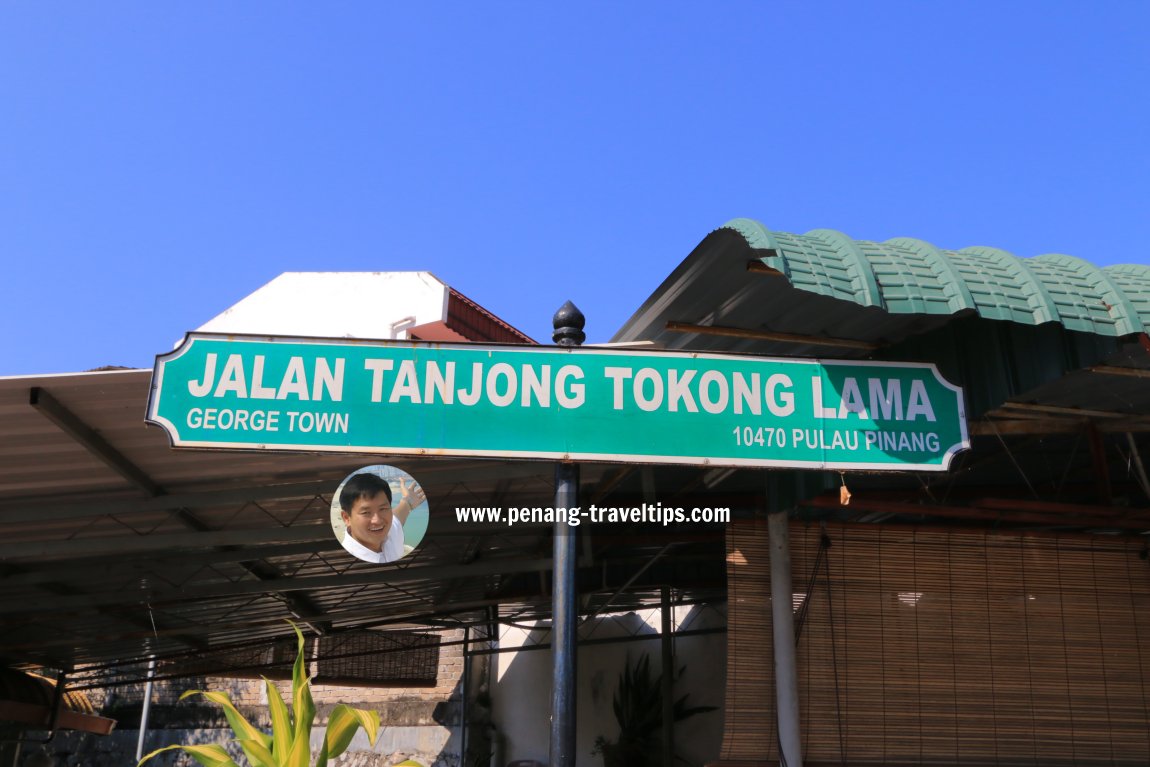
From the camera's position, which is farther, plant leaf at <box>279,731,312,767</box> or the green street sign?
the green street sign

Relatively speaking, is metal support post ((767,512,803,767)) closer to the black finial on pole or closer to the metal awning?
the metal awning

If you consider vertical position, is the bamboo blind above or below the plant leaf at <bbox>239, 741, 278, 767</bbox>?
above

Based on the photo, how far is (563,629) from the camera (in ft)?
9.57

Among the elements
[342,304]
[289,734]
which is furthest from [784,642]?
[342,304]

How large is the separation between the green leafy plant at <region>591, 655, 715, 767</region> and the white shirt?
1117 cm

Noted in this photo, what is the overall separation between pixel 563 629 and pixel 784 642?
369cm

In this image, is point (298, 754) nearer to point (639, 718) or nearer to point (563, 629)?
point (563, 629)

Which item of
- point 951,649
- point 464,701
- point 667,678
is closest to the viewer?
point 951,649

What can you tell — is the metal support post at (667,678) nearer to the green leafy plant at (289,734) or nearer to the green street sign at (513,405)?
the green street sign at (513,405)

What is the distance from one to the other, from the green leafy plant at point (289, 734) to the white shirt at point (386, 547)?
0.44 m

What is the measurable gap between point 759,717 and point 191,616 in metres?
8.07

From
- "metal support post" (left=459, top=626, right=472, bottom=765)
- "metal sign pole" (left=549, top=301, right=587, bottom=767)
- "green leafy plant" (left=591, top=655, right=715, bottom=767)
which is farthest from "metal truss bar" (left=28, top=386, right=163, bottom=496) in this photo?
"green leafy plant" (left=591, top=655, right=715, bottom=767)

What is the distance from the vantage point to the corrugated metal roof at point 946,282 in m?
3.96

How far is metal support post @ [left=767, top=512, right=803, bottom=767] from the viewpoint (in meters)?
5.96
